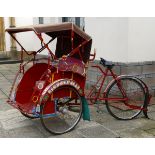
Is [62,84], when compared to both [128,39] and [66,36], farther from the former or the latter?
[128,39]

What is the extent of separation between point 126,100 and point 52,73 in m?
1.66

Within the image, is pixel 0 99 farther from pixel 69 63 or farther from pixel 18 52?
pixel 18 52

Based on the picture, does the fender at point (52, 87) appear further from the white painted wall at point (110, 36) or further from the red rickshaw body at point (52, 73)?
the white painted wall at point (110, 36)

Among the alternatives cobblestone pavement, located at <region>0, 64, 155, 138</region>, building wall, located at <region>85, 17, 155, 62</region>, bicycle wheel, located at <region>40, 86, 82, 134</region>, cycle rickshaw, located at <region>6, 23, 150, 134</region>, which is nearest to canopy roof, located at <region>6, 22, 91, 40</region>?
cycle rickshaw, located at <region>6, 23, 150, 134</region>

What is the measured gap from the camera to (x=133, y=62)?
672 cm

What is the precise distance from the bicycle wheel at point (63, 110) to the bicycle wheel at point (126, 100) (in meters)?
0.67

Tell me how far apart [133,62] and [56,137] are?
286cm

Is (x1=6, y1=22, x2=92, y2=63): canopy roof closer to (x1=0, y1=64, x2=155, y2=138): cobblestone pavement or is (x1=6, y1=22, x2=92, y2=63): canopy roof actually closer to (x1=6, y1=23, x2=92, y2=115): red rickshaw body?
(x1=6, y1=23, x2=92, y2=115): red rickshaw body

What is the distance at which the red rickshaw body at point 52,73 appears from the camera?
4.70 metres

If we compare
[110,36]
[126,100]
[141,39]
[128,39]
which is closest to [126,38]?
[128,39]

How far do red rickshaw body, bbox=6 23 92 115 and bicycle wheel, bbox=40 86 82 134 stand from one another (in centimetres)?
3

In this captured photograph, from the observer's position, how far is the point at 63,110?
5.13 metres

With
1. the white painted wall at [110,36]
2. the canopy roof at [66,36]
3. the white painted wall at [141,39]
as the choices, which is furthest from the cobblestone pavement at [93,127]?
the white painted wall at [110,36]

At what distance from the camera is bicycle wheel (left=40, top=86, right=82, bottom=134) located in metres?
4.81
